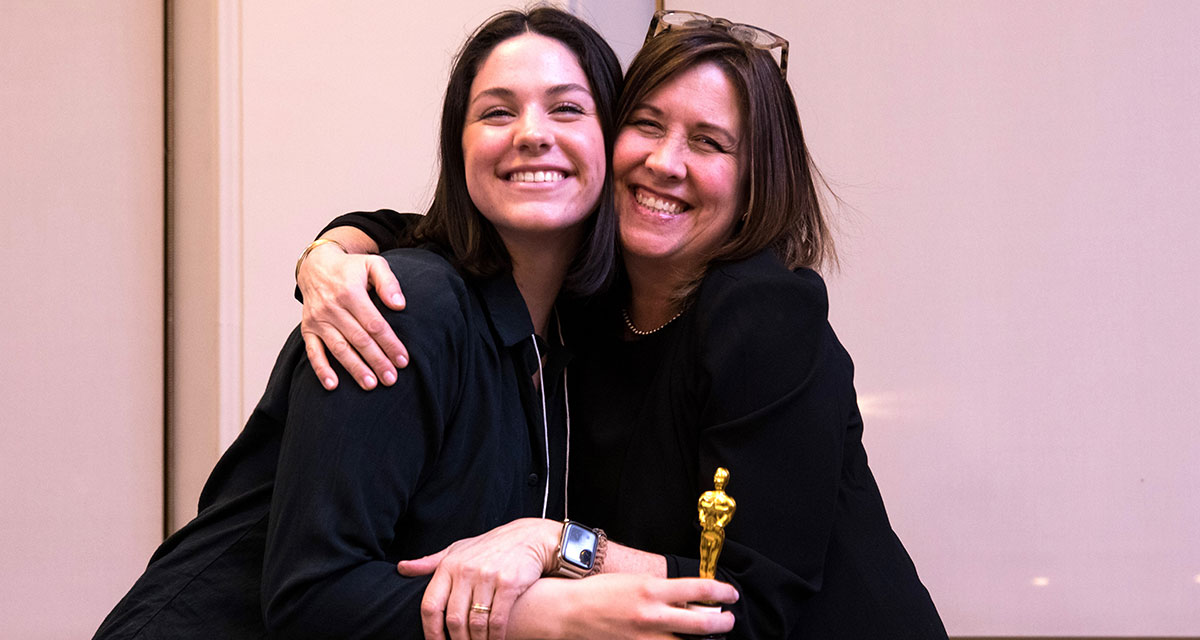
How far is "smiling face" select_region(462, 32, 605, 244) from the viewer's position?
1540mm

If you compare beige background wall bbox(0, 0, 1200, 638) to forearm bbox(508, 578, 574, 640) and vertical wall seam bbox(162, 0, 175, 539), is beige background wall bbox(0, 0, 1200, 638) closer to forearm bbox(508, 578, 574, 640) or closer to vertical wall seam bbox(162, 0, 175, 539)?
vertical wall seam bbox(162, 0, 175, 539)

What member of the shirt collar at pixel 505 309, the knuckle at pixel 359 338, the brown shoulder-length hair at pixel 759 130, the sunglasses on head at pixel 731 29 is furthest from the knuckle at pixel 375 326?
the sunglasses on head at pixel 731 29

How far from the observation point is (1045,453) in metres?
3.08

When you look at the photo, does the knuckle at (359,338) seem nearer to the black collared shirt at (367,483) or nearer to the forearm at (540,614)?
the black collared shirt at (367,483)

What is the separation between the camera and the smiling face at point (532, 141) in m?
1.54

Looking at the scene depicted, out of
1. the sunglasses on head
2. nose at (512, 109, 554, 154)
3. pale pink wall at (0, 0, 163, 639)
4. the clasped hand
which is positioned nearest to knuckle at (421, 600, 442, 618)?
the clasped hand

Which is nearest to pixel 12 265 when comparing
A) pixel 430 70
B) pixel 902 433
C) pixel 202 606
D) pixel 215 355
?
pixel 215 355

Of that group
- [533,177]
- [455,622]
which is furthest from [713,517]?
[533,177]

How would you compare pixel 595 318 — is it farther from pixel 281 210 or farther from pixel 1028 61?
pixel 1028 61

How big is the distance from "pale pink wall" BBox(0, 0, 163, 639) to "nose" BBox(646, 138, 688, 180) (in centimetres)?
Result: 172

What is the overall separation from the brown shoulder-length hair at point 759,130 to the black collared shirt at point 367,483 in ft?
1.24

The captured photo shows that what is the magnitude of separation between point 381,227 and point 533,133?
1.09 feet

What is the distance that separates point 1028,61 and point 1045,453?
1133 millimetres

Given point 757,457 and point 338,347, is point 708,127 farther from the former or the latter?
point 338,347
